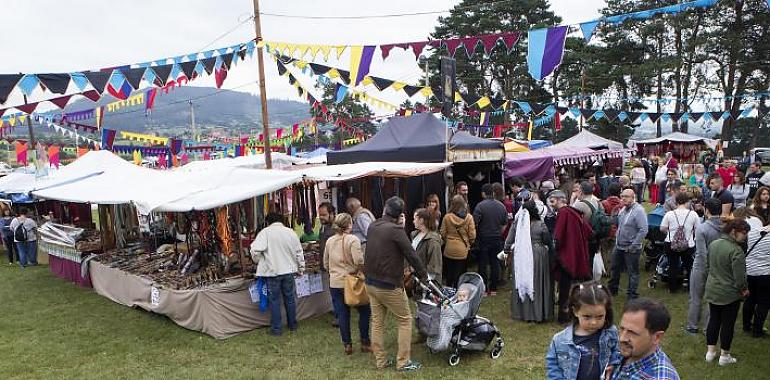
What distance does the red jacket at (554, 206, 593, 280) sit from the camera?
4.98 meters

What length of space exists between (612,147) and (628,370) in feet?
52.3

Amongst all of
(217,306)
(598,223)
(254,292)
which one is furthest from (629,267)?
(217,306)

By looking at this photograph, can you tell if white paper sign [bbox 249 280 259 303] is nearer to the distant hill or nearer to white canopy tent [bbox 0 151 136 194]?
white canopy tent [bbox 0 151 136 194]

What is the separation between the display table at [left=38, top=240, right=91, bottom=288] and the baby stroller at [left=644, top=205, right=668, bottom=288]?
30.0 feet

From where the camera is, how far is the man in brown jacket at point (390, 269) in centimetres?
407

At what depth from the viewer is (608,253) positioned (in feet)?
25.3

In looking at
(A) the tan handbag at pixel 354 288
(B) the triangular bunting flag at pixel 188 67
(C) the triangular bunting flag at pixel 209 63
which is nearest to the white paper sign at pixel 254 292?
(A) the tan handbag at pixel 354 288

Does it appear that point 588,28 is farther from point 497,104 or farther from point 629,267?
point 497,104

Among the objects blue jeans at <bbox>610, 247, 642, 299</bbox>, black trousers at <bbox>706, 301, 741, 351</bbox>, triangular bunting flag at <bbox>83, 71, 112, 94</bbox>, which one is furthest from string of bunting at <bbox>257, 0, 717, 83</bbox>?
black trousers at <bbox>706, 301, 741, 351</bbox>

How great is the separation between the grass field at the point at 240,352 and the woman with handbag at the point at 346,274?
388mm

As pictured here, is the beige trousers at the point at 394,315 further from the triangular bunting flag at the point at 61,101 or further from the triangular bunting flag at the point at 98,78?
the triangular bunting flag at the point at 61,101

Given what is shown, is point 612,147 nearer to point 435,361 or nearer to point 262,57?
point 262,57

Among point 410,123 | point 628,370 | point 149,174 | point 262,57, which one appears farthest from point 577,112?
point 628,370

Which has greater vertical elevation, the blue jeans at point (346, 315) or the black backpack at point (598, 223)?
the black backpack at point (598, 223)
